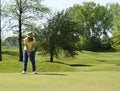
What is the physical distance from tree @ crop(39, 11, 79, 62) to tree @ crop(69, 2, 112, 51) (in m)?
62.1

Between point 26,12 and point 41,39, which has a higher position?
point 26,12

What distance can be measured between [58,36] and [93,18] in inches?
2636

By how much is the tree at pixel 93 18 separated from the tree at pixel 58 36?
6209cm

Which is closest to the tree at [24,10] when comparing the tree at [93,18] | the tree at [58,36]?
the tree at [58,36]

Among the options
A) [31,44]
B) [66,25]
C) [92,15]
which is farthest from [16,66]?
[92,15]

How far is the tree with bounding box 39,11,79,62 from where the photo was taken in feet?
188

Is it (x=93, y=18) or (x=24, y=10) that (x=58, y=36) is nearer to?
(x=24, y=10)

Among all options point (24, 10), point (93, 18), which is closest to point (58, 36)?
point (24, 10)

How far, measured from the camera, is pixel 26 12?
55.1 meters

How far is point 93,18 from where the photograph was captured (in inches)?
4852

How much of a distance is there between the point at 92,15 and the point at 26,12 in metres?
69.8

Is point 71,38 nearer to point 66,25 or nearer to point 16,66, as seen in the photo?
point 66,25

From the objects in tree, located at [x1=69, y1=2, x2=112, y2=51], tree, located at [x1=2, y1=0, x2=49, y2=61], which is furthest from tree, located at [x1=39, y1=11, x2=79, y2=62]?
tree, located at [x1=69, y1=2, x2=112, y2=51]

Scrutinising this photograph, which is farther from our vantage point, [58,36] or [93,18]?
[93,18]
